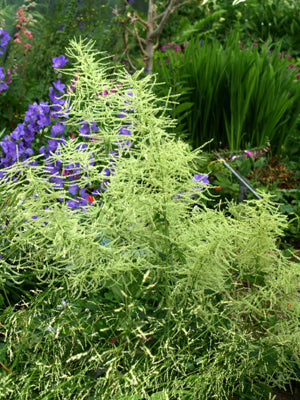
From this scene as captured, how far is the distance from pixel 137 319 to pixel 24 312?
40cm

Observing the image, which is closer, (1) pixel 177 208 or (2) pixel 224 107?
(1) pixel 177 208

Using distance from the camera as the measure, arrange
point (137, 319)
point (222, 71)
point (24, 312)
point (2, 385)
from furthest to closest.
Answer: point (222, 71)
point (24, 312)
point (137, 319)
point (2, 385)

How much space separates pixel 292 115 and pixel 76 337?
3.44 m

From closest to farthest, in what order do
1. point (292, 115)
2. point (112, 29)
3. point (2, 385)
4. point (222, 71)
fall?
1. point (2, 385)
2. point (222, 71)
3. point (292, 115)
4. point (112, 29)

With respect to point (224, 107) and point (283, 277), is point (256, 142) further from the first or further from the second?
point (283, 277)

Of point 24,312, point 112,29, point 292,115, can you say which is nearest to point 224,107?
point 292,115

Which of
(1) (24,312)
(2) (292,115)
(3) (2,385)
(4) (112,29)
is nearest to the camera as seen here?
(3) (2,385)

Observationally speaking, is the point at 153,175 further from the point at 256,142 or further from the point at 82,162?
the point at 256,142

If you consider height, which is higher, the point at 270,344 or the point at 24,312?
the point at 24,312

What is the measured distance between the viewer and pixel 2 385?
1.31m

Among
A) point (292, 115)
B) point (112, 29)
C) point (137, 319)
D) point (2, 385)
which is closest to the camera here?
point (2, 385)

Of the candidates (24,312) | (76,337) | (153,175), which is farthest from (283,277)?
(24,312)

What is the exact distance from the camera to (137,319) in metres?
1.48

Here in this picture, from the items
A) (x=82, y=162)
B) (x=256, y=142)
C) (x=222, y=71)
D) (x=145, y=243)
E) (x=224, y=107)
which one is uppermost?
(x=82, y=162)
